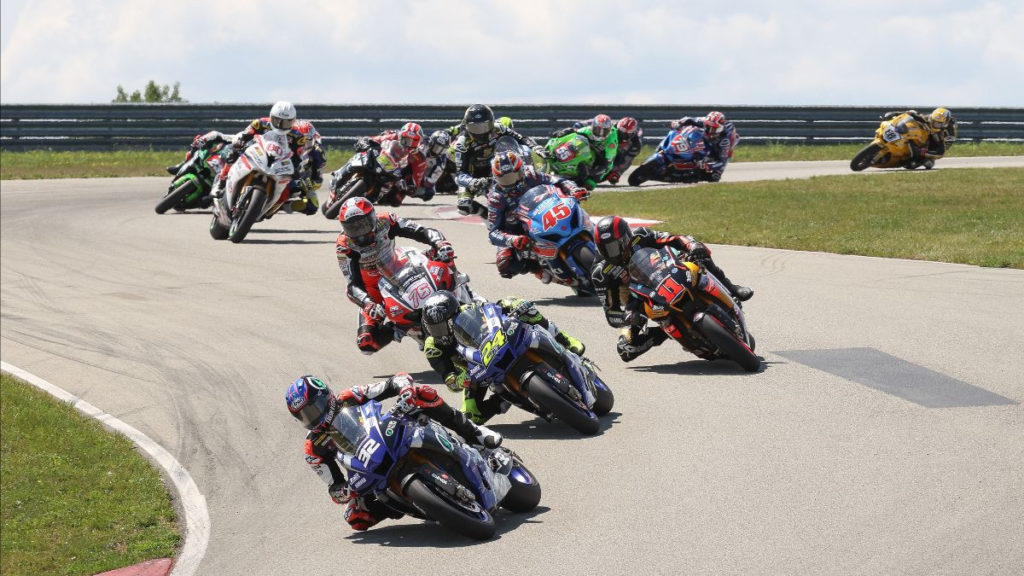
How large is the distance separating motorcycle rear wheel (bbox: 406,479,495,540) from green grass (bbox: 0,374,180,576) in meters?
2.26

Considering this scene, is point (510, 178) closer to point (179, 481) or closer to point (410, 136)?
point (179, 481)

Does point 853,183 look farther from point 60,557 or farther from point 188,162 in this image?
point 60,557

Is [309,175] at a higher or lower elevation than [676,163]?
higher

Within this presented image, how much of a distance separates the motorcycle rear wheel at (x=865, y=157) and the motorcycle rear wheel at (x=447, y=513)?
24.6 metres

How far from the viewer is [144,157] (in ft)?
120

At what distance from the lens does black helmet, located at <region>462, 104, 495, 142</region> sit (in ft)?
64.3

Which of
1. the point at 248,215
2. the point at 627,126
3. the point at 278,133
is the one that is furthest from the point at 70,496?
the point at 627,126

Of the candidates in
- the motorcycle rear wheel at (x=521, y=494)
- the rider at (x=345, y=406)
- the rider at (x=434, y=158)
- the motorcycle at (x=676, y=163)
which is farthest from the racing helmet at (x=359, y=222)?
the motorcycle at (x=676, y=163)

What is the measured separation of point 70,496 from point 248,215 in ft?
35.3

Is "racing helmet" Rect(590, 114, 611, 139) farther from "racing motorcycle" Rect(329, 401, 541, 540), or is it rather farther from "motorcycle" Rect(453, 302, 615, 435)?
"racing motorcycle" Rect(329, 401, 541, 540)

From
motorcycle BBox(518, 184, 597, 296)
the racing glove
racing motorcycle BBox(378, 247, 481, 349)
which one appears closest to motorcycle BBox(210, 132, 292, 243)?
motorcycle BBox(518, 184, 597, 296)

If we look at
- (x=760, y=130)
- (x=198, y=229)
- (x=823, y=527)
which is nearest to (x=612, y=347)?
(x=823, y=527)

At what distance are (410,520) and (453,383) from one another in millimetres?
1599

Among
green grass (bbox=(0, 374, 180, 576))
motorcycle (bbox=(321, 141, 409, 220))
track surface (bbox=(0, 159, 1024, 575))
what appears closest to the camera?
track surface (bbox=(0, 159, 1024, 575))
